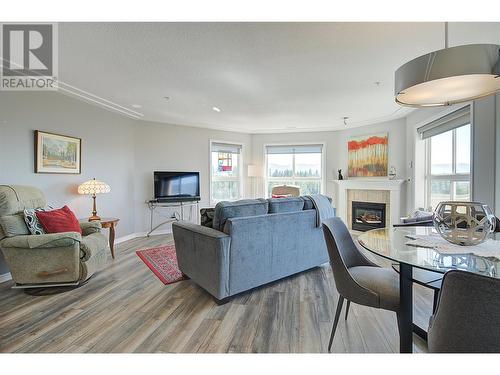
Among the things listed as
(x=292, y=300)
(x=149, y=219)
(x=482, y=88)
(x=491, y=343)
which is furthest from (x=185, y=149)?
(x=491, y=343)

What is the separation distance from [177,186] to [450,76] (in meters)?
4.73

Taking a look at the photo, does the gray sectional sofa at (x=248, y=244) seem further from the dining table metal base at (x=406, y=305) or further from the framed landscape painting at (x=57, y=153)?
the framed landscape painting at (x=57, y=153)

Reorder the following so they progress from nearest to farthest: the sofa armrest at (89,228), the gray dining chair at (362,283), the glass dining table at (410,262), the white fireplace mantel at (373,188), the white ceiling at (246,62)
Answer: the glass dining table at (410,262) → the gray dining chair at (362,283) → the white ceiling at (246,62) → the sofa armrest at (89,228) → the white fireplace mantel at (373,188)

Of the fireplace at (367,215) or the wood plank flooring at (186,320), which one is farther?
the fireplace at (367,215)

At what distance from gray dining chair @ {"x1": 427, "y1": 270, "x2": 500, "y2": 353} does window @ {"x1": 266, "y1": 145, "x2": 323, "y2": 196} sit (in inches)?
208

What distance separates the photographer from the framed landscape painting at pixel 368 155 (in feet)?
16.3

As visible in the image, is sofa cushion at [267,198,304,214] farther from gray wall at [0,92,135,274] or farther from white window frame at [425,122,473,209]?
gray wall at [0,92,135,274]

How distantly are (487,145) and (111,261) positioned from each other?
480cm

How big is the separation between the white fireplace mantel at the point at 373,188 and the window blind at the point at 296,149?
95 centimetres

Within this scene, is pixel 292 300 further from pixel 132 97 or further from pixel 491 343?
pixel 132 97

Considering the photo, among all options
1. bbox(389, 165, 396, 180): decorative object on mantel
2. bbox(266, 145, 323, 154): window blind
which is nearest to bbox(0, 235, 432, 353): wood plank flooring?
bbox(389, 165, 396, 180): decorative object on mantel

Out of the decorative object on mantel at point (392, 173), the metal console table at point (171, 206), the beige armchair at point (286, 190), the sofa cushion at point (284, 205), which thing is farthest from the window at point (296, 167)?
the sofa cushion at point (284, 205)

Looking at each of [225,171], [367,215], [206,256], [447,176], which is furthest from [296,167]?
[206,256]

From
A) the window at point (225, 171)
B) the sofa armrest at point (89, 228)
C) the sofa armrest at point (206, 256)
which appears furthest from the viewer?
the window at point (225, 171)
